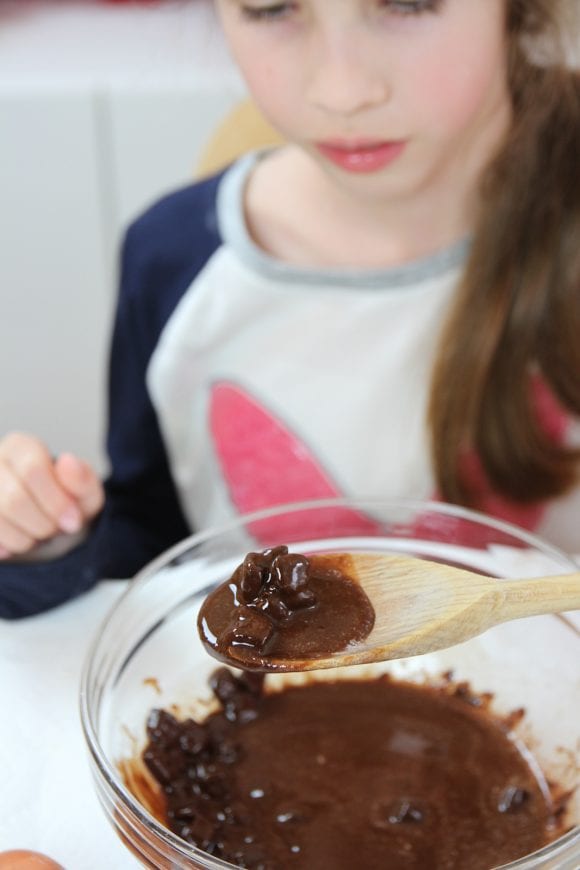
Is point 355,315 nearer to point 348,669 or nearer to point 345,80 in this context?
point 345,80

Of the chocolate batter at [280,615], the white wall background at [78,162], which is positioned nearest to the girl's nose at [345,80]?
the chocolate batter at [280,615]

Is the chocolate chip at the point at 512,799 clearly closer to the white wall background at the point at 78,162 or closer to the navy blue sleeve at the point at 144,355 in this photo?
the navy blue sleeve at the point at 144,355

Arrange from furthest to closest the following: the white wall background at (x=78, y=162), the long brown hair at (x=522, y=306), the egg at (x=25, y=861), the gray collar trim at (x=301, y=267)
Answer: the white wall background at (x=78, y=162)
the gray collar trim at (x=301, y=267)
the long brown hair at (x=522, y=306)
the egg at (x=25, y=861)

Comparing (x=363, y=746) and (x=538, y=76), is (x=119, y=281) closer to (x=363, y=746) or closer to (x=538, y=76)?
(x=538, y=76)

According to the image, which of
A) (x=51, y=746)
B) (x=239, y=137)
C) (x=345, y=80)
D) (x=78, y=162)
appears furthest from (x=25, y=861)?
(x=78, y=162)

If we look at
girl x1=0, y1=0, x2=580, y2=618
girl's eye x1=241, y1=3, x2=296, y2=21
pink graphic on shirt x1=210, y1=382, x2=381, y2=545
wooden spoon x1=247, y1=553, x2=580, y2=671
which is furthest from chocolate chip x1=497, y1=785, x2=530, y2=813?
girl's eye x1=241, y1=3, x2=296, y2=21

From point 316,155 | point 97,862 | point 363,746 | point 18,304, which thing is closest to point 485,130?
point 316,155

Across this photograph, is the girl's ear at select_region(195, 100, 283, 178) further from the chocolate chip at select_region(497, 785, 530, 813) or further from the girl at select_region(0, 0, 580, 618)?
the chocolate chip at select_region(497, 785, 530, 813)
